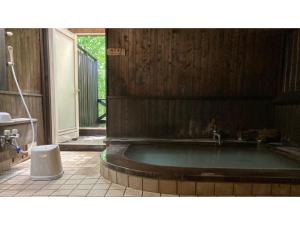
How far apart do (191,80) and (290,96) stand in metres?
1.28

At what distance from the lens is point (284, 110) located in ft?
8.74

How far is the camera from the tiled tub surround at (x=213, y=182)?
4.94 ft

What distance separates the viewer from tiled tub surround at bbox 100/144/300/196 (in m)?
1.50

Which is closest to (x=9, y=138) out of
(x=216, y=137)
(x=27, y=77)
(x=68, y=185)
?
(x=68, y=185)

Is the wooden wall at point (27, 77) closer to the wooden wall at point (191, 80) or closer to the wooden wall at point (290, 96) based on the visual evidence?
A: the wooden wall at point (191, 80)

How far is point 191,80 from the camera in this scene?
2963mm

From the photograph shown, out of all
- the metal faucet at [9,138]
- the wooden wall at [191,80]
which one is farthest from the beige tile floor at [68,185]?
the wooden wall at [191,80]

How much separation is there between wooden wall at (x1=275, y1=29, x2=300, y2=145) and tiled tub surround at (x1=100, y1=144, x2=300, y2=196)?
45.8 inches

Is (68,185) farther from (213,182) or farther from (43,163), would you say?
(213,182)

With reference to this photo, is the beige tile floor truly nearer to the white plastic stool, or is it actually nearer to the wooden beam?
the white plastic stool

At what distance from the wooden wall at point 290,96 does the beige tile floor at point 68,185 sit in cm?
200

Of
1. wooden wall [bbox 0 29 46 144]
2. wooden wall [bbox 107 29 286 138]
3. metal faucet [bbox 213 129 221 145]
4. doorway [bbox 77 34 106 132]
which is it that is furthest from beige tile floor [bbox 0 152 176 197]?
doorway [bbox 77 34 106 132]
